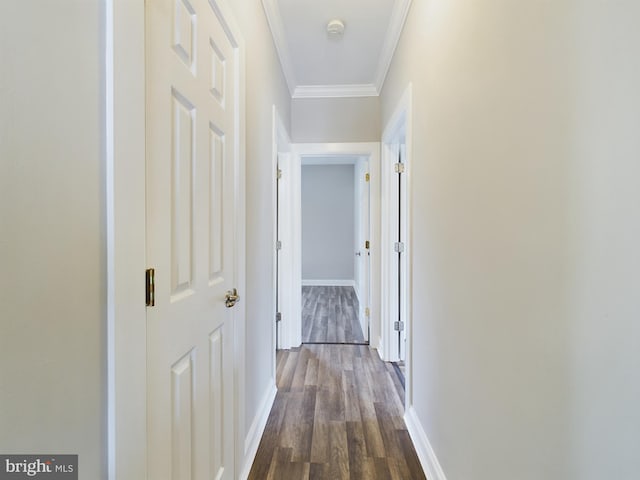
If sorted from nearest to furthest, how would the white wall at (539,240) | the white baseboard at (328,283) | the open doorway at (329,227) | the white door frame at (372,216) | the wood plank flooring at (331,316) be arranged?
1. the white wall at (539,240)
2. the white door frame at (372,216)
3. the wood plank flooring at (331,316)
4. the open doorway at (329,227)
5. the white baseboard at (328,283)

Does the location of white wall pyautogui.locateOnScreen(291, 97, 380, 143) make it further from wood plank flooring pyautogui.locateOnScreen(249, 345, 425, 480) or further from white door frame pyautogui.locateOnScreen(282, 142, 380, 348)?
wood plank flooring pyautogui.locateOnScreen(249, 345, 425, 480)

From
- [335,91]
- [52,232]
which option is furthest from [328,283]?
[52,232]

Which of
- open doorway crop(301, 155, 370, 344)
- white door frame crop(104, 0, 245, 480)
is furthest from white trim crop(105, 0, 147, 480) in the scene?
open doorway crop(301, 155, 370, 344)

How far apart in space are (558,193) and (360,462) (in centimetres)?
161

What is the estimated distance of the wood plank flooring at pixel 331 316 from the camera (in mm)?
3506

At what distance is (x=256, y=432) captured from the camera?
1.75 meters

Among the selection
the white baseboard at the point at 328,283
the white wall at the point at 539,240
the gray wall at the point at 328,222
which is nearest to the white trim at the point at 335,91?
the white wall at the point at 539,240

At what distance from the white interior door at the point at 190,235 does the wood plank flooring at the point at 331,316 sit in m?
2.23

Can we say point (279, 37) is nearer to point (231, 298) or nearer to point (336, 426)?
point (231, 298)

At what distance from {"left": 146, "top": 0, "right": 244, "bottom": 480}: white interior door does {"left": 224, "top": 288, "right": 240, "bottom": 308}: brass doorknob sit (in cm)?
3

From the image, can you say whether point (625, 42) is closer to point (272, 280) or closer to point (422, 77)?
point (422, 77)

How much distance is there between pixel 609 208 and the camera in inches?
22.3

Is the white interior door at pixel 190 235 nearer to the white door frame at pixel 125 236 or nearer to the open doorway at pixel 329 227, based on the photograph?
the white door frame at pixel 125 236

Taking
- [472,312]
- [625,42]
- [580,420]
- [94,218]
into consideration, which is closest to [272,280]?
[472,312]
